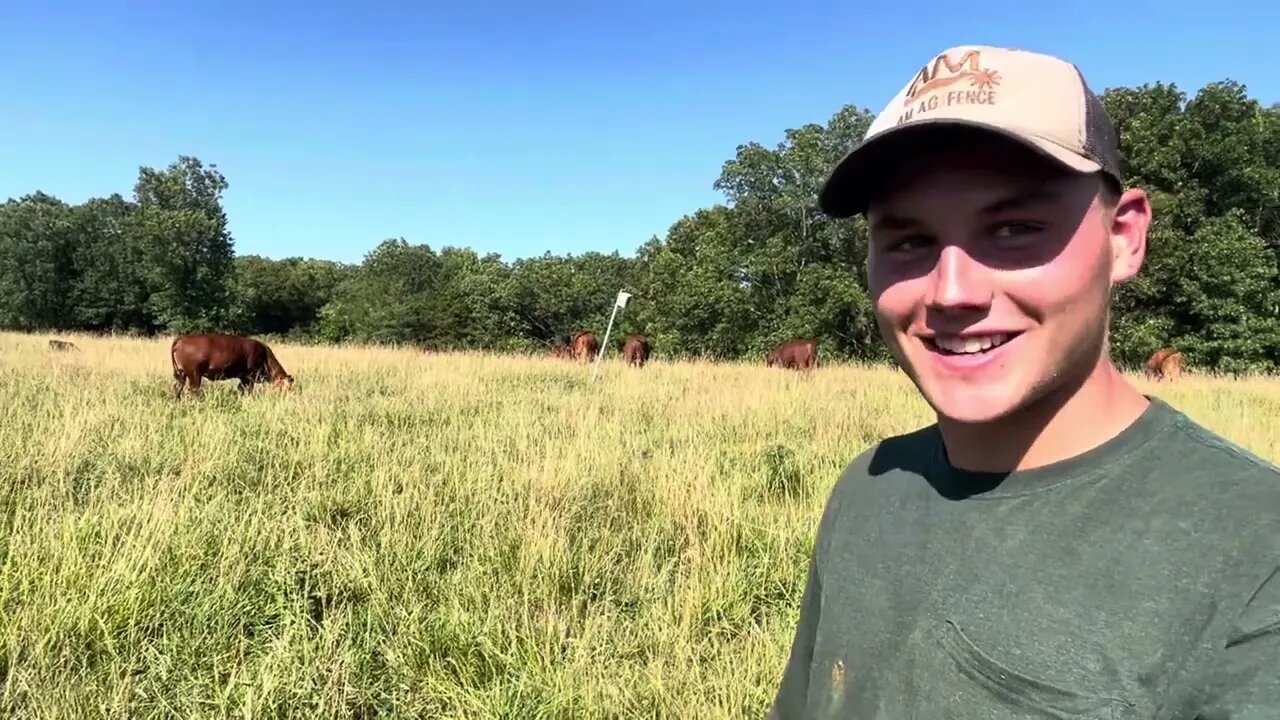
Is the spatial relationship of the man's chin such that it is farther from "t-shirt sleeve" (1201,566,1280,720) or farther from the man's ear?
"t-shirt sleeve" (1201,566,1280,720)

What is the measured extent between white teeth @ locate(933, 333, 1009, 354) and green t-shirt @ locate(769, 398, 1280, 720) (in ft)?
0.58

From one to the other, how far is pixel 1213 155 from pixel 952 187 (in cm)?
3555

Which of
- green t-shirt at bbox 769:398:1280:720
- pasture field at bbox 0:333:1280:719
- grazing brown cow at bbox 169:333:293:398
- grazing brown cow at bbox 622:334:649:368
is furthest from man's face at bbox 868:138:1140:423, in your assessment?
grazing brown cow at bbox 622:334:649:368

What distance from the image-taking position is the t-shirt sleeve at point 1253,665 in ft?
Answer: 2.45

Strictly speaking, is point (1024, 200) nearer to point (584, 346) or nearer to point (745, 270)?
point (584, 346)

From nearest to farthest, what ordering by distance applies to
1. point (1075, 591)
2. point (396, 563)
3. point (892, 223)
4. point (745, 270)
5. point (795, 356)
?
point (1075, 591)
point (892, 223)
point (396, 563)
point (795, 356)
point (745, 270)

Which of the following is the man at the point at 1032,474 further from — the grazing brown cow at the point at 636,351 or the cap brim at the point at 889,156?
the grazing brown cow at the point at 636,351

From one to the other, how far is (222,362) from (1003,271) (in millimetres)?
14146

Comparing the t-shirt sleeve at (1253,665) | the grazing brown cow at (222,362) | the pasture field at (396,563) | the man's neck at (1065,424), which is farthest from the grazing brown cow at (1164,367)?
the t-shirt sleeve at (1253,665)

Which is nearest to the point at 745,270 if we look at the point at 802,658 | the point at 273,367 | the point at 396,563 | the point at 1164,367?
the point at 1164,367

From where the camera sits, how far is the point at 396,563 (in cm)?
412

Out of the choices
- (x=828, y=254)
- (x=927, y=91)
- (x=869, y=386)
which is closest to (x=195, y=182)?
(x=828, y=254)

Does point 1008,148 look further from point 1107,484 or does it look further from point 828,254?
point 828,254

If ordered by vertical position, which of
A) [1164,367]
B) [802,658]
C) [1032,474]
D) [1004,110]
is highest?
[1164,367]
